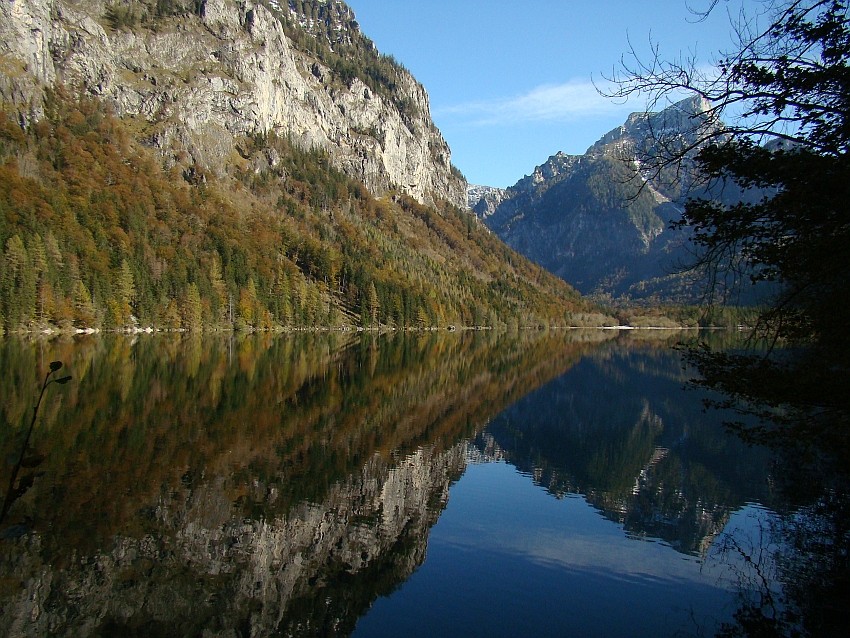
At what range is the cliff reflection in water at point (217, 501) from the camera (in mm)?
13125

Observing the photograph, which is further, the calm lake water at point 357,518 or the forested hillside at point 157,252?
the forested hillside at point 157,252

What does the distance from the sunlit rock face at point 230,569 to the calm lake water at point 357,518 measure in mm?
61

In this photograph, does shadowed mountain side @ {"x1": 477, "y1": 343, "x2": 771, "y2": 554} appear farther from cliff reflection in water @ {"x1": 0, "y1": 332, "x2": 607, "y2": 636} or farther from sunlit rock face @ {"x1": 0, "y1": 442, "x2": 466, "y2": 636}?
sunlit rock face @ {"x1": 0, "y1": 442, "x2": 466, "y2": 636}

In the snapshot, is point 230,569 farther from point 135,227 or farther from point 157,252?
point 135,227

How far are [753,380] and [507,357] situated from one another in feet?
226

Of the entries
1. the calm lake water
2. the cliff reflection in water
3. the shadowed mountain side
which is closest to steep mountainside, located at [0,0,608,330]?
the cliff reflection in water

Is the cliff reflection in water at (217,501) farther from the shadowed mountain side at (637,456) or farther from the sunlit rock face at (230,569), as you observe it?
the shadowed mountain side at (637,456)

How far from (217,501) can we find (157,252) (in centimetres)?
11082

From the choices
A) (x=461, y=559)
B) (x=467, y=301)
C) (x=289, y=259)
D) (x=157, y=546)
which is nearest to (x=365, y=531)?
(x=461, y=559)

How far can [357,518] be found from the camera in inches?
744

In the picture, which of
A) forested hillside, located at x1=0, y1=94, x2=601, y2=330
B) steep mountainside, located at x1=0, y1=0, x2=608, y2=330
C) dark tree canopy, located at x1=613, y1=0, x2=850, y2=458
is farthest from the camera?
steep mountainside, located at x1=0, y1=0, x2=608, y2=330

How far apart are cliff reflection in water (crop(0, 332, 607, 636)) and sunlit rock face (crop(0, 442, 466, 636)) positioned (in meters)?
0.05

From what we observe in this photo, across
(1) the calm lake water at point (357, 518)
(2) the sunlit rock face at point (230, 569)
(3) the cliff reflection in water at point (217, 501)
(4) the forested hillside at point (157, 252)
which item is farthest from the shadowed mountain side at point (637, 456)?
(4) the forested hillside at point (157, 252)

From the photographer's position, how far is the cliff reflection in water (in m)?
13.1
